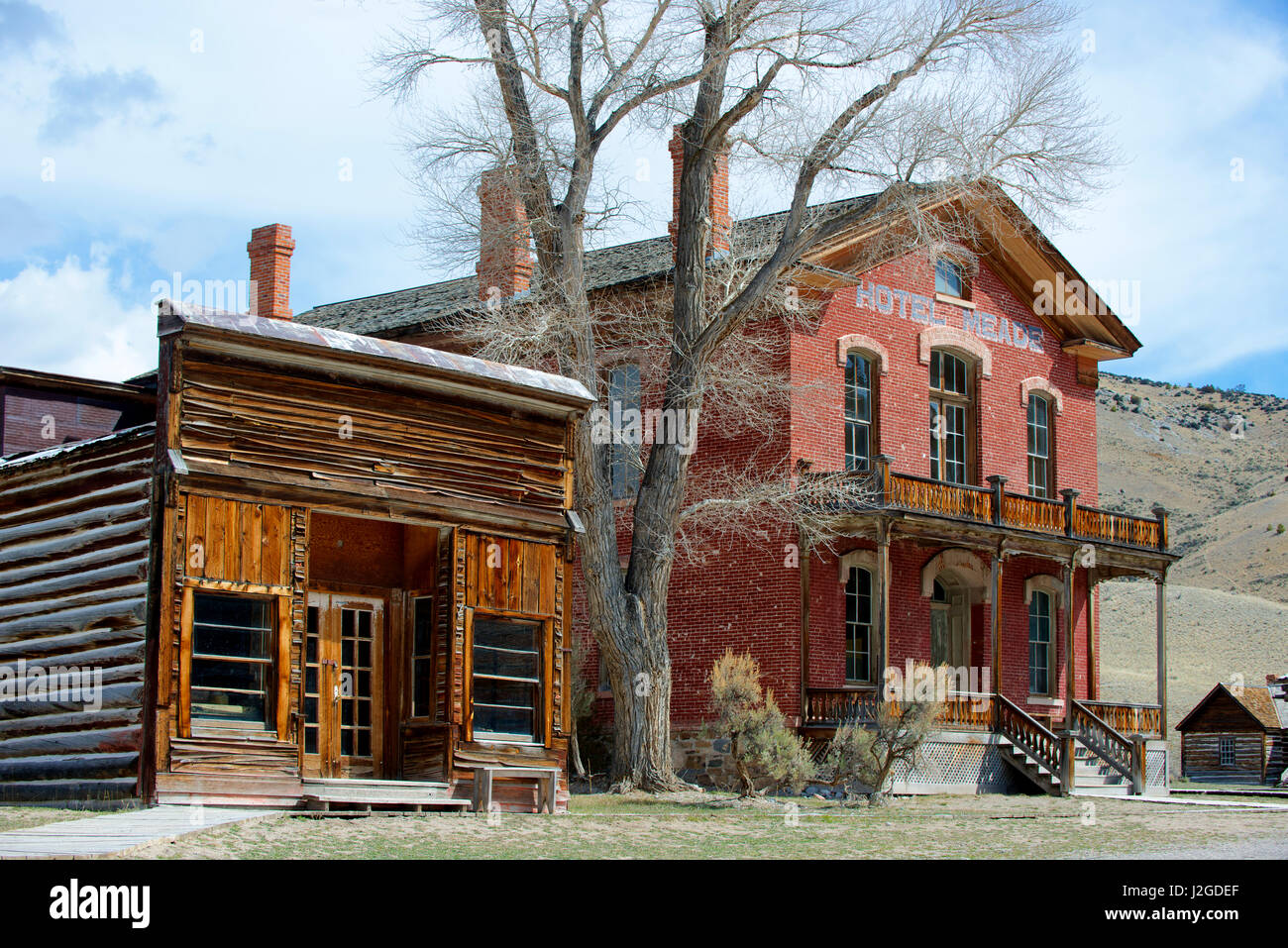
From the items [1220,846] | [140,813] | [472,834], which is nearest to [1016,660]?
[1220,846]

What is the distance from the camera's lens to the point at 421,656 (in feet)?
59.8

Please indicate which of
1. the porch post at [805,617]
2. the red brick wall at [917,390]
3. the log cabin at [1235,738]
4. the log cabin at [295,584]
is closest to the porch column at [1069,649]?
the red brick wall at [917,390]

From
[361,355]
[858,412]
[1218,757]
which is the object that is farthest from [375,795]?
[1218,757]

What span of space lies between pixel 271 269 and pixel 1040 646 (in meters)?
16.9

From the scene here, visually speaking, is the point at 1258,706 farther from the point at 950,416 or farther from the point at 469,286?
the point at 469,286

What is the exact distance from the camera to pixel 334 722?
17984 millimetres

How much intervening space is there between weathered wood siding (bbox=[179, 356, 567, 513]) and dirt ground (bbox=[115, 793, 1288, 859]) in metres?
3.55

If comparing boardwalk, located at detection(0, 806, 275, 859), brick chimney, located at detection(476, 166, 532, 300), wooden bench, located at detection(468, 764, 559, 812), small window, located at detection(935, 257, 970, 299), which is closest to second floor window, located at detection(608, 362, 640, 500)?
brick chimney, located at detection(476, 166, 532, 300)

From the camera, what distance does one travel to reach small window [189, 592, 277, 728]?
15.2 meters

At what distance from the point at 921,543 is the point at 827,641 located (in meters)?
2.49

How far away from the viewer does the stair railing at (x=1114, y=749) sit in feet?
86.7

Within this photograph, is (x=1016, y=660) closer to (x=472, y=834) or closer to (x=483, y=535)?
(x=483, y=535)

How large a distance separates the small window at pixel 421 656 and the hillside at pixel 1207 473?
73.3m

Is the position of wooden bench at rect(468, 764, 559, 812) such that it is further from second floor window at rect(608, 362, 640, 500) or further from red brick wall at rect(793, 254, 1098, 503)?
second floor window at rect(608, 362, 640, 500)
